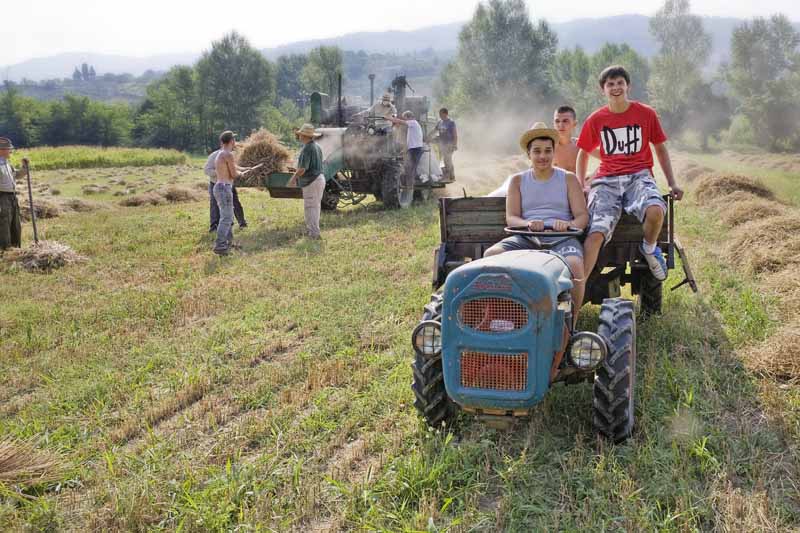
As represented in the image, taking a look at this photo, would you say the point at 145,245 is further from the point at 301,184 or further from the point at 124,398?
the point at 124,398

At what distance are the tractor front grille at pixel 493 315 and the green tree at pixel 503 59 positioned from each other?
163ft

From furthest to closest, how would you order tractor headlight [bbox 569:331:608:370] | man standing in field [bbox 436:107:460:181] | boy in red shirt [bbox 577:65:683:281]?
man standing in field [bbox 436:107:460:181] → boy in red shirt [bbox 577:65:683:281] → tractor headlight [bbox 569:331:608:370]

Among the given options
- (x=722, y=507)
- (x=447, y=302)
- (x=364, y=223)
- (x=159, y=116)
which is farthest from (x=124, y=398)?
(x=159, y=116)

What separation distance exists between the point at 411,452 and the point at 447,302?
90 centimetres

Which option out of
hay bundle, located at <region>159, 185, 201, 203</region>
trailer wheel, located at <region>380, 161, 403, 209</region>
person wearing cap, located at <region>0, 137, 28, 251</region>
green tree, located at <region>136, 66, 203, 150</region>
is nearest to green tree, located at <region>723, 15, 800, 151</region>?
trailer wheel, located at <region>380, 161, 403, 209</region>

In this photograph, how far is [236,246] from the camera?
396 inches

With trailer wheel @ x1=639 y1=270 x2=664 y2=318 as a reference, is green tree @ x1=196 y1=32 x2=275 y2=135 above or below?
above

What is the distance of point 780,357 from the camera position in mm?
4426

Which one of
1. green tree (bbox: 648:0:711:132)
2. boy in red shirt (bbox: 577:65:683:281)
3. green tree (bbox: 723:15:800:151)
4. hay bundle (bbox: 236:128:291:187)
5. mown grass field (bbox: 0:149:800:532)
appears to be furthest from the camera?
green tree (bbox: 648:0:711:132)

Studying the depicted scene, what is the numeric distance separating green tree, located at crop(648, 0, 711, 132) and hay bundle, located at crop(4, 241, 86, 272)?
58055 mm

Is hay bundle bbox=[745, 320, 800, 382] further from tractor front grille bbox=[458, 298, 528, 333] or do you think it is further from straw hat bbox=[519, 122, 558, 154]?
tractor front grille bbox=[458, 298, 528, 333]

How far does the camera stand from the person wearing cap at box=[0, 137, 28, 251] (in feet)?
31.0

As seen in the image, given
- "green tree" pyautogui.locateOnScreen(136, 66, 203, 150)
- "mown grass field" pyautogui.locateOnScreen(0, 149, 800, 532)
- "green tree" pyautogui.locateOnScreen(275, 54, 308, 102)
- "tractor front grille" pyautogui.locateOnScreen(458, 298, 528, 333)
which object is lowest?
"mown grass field" pyautogui.locateOnScreen(0, 149, 800, 532)

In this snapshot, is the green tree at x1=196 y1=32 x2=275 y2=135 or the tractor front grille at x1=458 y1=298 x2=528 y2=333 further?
the green tree at x1=196 y1=32 x2=275 y2=135
